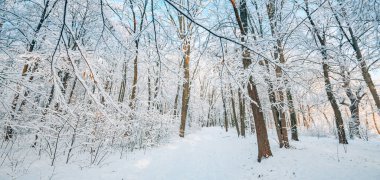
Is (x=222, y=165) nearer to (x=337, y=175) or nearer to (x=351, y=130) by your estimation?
(x=337, y=175)

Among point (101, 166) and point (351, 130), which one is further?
point (351, 130)

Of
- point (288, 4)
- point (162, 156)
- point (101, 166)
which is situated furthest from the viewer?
point (288, 4)

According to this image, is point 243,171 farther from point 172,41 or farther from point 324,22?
point 324,22

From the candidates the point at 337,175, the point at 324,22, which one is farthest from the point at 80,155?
the point at 324,22

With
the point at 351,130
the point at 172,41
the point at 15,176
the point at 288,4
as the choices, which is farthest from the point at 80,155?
the point at 351,130

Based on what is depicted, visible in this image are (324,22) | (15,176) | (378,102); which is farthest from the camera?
(324,22)

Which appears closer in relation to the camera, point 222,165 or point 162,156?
point 222,165

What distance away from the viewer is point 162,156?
8.10 meters

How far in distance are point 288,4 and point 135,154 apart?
9.09 meters

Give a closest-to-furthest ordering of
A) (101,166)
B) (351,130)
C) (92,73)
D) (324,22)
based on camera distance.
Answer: (92,73)
(101,166)
(324,22)
(351,130)

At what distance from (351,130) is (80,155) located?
1496 cm

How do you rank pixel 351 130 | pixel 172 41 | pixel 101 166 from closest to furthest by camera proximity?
1. pixel 172 41
2. pixel 101 166
3. pixel 351 130

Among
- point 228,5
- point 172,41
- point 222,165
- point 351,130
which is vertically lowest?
point 222,165

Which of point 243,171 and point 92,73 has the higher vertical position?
point 92,73
